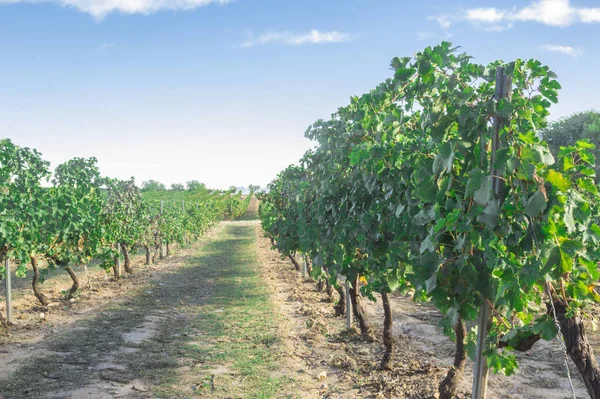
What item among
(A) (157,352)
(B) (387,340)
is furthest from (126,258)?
(B) (387,340)

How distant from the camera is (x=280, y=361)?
6.64 m

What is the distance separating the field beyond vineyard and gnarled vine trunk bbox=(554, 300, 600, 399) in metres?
2.50

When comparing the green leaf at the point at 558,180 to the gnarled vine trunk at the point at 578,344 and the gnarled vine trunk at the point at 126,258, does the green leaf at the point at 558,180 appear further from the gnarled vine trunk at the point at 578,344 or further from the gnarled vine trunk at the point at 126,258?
the gnarled vine trunk at the point at 126,258

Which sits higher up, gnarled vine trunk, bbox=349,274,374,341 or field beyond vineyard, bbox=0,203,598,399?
gnarled vine trunk, bbox=349,274,374,341

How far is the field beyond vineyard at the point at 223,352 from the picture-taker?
5637 mm

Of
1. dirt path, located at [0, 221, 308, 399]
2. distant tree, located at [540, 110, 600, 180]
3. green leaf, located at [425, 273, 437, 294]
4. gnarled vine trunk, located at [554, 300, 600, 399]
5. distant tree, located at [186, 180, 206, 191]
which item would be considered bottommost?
dirt path, located at [0, 221, 308, 399]

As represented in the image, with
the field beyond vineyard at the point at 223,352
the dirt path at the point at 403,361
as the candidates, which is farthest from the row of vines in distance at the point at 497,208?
the field beyond vineyard at the point at 223,352

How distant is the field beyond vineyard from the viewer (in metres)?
5.64

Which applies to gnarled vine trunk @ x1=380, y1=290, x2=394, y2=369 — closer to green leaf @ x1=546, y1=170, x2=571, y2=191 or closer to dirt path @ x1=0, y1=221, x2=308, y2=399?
dirt path @ x1=0, y1=221, x2=308, y2=399

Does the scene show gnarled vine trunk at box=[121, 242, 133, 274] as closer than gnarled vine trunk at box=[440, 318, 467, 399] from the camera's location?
No

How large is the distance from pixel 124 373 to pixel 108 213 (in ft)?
24.8

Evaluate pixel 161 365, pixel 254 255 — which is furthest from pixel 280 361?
pixel 254 255

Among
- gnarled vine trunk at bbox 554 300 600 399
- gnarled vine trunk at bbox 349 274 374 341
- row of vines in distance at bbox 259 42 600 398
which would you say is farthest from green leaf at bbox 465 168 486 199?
gnarled vine trunk at bbox 349 274 374 341

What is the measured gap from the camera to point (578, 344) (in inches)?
114
